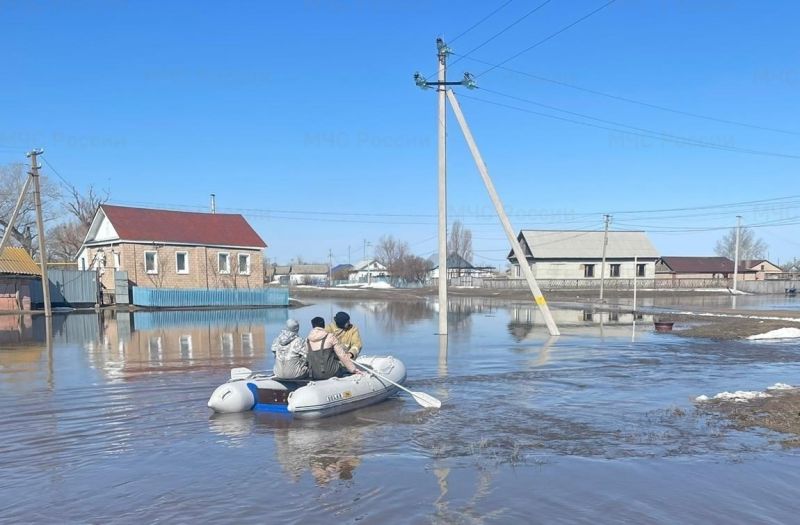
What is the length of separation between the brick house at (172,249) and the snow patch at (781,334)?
3299 centimetres

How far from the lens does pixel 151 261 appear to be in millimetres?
38750

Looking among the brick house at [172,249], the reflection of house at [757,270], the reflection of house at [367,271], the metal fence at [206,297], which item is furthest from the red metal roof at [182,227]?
the reflection of house at [757,270]

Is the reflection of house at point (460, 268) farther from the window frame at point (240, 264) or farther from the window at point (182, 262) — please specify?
the window at point (182, 262)

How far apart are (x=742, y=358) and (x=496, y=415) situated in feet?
31.8

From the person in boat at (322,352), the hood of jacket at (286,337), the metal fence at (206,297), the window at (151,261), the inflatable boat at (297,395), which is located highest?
the window at (151,261)

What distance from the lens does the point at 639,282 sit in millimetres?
66812

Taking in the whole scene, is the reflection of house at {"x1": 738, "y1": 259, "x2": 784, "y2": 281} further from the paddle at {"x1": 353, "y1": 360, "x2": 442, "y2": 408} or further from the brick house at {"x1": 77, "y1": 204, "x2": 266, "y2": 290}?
the paddle at {"x1": 353, "y1": 360, "x2": 442, "y2": 408}

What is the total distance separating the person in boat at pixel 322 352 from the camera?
9.44 metres

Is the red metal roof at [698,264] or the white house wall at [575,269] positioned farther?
the red metal roof at [698,264]

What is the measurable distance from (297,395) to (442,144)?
13149mm

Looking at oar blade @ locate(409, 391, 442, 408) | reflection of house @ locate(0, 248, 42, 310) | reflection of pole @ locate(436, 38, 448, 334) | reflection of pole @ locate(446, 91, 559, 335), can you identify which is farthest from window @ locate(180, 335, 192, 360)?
reflection of house @ locate(0, 248, 42, 310)

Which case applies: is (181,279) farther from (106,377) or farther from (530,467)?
(530,467)

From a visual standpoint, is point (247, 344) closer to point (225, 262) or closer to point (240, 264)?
point (225, 262)

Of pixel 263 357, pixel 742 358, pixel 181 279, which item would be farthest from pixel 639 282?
pixel 263 357
